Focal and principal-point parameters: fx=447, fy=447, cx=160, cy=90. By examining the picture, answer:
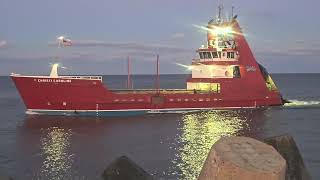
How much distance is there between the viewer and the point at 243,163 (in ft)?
15.5

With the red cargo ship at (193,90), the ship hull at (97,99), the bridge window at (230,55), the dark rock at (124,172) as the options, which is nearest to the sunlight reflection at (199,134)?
the ship hull at (97,99)

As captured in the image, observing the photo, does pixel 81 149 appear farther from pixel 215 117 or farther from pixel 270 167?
pixel 270 167

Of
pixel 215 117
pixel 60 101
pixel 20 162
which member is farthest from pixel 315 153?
pixel 60 101

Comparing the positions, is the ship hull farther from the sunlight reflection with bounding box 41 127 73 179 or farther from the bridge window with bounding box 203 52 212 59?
the sunlight reflection with bounding box 41 127 73 179

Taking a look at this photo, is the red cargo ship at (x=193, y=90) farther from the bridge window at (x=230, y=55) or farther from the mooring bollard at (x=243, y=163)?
the mooring bollard at (x=243, y=163)

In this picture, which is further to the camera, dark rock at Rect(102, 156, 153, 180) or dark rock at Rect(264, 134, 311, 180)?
dark rock at Rect(102, 156, 153, 180)

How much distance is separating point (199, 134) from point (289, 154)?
19.7 metres

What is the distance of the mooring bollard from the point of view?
4590mm

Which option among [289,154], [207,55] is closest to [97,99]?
[207,55]

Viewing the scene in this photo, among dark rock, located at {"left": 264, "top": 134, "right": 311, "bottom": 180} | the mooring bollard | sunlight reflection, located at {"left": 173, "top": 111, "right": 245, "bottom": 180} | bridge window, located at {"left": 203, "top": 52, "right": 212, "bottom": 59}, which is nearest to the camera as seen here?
the mooring bollard

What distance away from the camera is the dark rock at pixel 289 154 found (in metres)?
11.0

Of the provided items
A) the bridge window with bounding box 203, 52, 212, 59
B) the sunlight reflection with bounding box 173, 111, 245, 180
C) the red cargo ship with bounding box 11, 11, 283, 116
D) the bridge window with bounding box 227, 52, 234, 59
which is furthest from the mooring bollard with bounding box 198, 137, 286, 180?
the bridge window with bounding box 203, 52, 212, 59

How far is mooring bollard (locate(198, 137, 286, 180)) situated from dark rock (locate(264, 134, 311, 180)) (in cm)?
616

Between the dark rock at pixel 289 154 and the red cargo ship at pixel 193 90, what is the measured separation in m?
28.1
